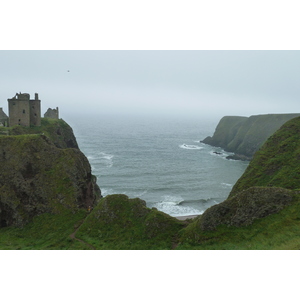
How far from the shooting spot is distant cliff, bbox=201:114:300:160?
126500 mm

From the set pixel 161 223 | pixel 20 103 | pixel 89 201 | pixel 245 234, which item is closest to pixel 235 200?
pixel 245 234

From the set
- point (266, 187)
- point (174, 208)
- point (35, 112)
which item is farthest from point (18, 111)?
point (266, 187)

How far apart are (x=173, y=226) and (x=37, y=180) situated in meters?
19.9

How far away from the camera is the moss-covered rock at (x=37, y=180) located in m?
32.4

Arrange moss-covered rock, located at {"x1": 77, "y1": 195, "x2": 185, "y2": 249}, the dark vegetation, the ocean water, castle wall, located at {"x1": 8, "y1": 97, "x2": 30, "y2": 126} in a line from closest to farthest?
the dark vegetation
moss-covered rock, located at {"x1": 77, "y1": 195, "x2": 185, "y2": 249}
castle wall, located at {"x1": 8, "y1": 97, "x2": 30, "y2": 126}
the ocean water

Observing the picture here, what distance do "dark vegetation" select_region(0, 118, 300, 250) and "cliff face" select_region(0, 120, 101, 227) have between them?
76cm

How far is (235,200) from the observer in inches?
952

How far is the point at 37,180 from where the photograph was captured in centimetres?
3456

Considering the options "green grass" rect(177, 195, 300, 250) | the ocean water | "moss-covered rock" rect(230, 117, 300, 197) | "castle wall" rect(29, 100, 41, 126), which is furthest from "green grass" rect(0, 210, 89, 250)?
"castle wall" rect(29, 100, 41, 126)

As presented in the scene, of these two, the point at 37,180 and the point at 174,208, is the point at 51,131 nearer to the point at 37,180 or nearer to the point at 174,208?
the point at 37,180

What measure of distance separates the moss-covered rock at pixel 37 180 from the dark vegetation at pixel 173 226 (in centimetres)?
76

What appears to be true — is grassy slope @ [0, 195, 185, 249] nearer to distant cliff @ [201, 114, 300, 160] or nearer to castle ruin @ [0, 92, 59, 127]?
castle ruin @ [0, 92, 59, 127]

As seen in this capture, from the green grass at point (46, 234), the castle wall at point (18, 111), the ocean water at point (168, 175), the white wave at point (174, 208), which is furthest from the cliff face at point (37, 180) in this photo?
the ocean water at point (168, 175)

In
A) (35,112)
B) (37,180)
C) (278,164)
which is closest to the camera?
(37,180)
